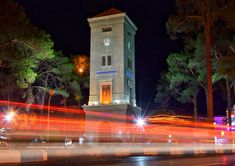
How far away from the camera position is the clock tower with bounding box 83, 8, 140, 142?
200ft

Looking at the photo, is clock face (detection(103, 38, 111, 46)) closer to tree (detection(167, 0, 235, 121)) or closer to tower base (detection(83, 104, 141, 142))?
tower base (detection(83, 104, 141, 142))

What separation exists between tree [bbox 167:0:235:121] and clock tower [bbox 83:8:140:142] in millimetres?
23757

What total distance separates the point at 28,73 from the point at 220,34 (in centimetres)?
1974

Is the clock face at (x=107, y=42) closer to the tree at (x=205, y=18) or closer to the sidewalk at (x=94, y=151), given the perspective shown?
the tree at (x=205, y=18)

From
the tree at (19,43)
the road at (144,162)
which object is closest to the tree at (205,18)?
the tree at (19,43)

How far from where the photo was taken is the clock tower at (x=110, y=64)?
60.9 metres

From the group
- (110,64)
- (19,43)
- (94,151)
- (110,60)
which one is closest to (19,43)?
(19,43)

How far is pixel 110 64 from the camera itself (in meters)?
62.7

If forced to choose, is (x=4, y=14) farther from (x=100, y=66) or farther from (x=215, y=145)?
(x=100, y=66)

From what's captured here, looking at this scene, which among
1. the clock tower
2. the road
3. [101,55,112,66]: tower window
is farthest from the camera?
[101,55,112,66]: tower window

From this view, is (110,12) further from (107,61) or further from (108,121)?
(108,121)

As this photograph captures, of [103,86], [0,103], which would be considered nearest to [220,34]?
[103,86]

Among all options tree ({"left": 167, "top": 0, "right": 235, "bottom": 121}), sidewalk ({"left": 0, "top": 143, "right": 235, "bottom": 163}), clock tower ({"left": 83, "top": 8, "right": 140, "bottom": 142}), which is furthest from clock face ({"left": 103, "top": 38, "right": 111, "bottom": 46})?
sidewalk ({"left": 0, "top": 143, "right": 235, "bottom": 163})

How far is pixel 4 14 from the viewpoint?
36.7 metres
